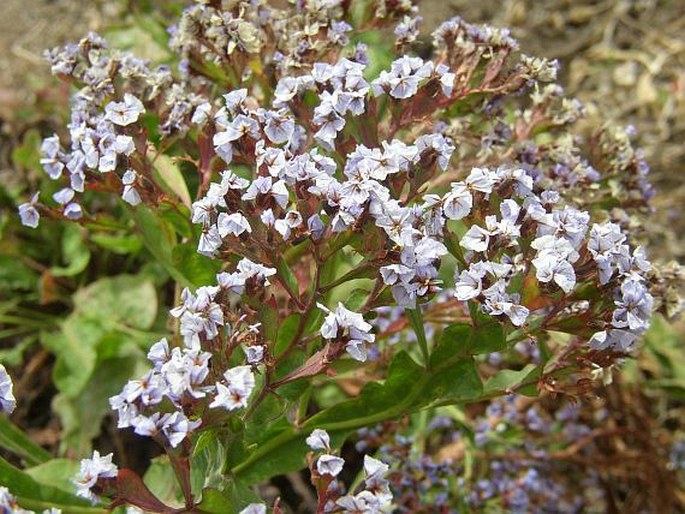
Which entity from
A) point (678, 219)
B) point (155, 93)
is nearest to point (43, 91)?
point (155, 93)

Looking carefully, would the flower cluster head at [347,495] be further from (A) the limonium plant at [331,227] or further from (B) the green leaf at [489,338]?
(B) the green leaf at [489,338]

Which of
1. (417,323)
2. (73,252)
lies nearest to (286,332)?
(417,323)

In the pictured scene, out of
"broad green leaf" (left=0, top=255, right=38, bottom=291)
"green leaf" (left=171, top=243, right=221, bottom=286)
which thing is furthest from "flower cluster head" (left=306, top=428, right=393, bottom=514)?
"broad green leaf" (left=0, top=255, right=38, bottom=291)

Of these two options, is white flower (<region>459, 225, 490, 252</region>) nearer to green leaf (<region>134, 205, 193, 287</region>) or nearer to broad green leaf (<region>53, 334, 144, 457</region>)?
green leaf (<region>134, 205, 193, 287</region>)

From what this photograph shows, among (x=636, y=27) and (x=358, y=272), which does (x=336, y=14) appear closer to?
(x=358, y=272)

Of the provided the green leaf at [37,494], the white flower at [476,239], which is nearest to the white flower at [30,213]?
the green leaf at [37,494]
